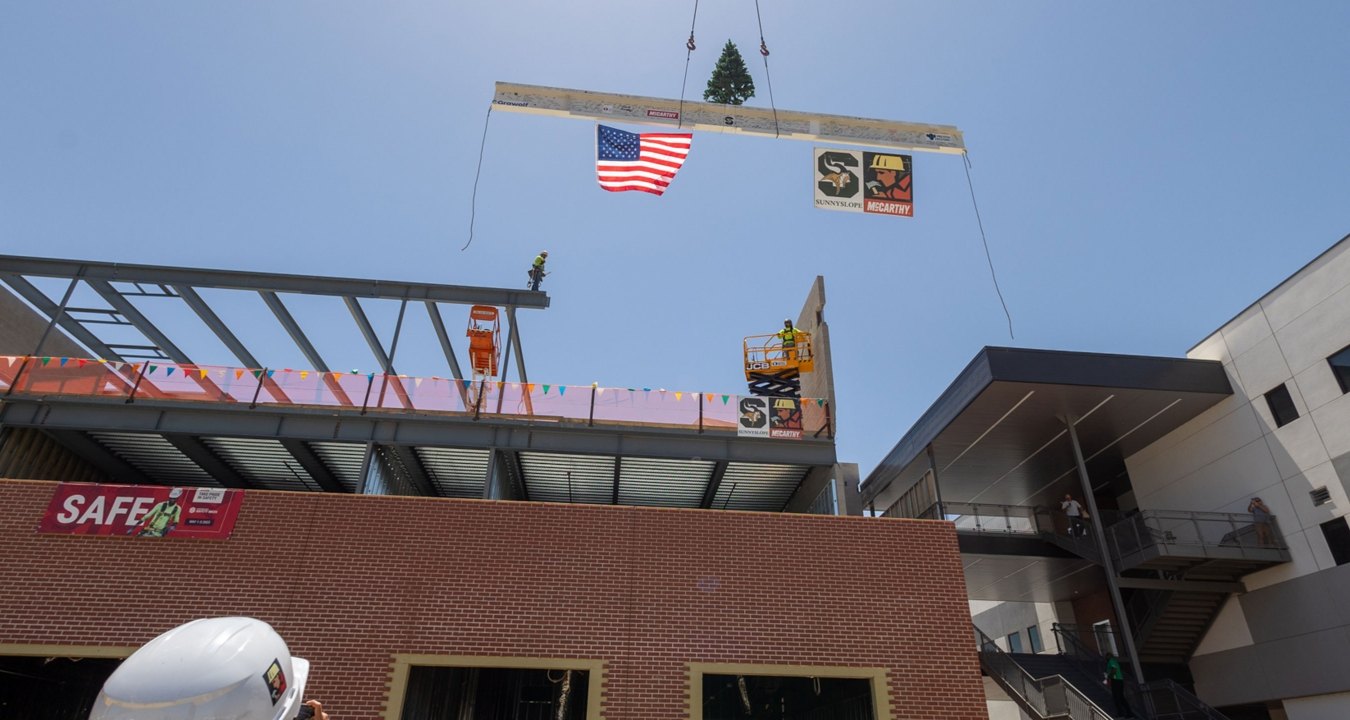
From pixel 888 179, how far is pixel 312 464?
14117 mm

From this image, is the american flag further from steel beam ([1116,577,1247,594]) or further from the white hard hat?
steel beam ([1116,577,1247,594])

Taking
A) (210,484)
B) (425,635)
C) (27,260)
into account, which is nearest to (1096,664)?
(425,635)

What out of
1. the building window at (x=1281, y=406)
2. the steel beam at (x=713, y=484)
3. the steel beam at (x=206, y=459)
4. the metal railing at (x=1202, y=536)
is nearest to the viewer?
the steel beam at (x=206, y=459)

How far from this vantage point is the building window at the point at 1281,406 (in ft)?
58.8

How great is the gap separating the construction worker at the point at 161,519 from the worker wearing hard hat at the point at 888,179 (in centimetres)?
1383

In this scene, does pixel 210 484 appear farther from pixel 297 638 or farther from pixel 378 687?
pixel 378 687

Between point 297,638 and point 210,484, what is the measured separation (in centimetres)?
892

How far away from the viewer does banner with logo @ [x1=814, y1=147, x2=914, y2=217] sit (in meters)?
15.2

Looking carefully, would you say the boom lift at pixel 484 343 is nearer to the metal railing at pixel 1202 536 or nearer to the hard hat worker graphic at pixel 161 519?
the hard hat worker graphic at pixel 161 519

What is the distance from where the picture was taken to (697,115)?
19.2m

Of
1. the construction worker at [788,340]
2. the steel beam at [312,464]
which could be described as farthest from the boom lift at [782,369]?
the steel beam at [312,464]

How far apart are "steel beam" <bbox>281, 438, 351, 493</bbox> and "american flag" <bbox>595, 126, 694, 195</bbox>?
8.63 metres

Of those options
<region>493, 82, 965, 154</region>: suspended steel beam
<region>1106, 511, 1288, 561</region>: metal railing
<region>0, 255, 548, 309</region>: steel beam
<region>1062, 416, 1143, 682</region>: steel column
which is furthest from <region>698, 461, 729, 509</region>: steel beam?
<region>1106, 511, 1288, 561</region>: metal railing

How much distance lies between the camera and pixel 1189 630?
20312mm
